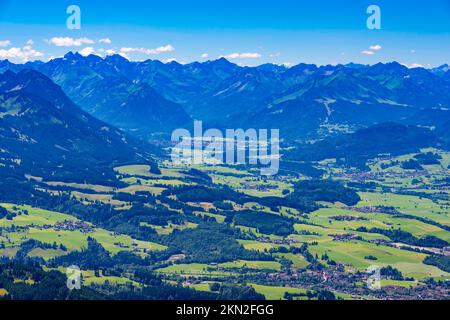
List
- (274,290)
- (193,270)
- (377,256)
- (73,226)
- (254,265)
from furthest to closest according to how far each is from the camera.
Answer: (73,226)
(377,256)
(254,265)
(193,270)
(274,290)

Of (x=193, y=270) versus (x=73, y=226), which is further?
(x=73, y=226)

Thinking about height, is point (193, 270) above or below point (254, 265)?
below

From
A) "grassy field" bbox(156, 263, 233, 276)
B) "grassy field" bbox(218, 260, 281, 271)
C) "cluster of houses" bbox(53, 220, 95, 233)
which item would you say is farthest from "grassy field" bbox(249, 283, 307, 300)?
"cluster of houses" bbox(53, 220, 95, 233)

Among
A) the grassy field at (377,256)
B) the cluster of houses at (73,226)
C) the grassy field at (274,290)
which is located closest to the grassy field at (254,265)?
the grassy field at (377,256)

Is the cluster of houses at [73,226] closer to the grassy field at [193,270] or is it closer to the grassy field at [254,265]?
the grassy field at [193,270]

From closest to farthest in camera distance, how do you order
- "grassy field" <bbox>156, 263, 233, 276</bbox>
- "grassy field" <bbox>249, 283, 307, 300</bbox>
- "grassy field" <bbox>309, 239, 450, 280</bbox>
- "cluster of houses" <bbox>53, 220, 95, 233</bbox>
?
1. "grassy field" <bbox>249, 283, 307, 300</bbox>
2. "grassy field" <bbox>156, 263, 233, 276</bbox>
3. "grassy field" <bbox>309, 239, 450, 280</bbox>
4. "cluster of houses" <bbox>53, 220, 95, 233</bbox>

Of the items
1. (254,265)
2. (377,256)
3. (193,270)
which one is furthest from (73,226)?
(377,256)

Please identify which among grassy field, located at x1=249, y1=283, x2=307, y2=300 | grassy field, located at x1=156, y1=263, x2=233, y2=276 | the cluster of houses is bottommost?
grassy field, located at x1=249, y1=283, x2=307, y2=300

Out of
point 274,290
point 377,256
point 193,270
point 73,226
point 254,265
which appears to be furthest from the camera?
point 73,226

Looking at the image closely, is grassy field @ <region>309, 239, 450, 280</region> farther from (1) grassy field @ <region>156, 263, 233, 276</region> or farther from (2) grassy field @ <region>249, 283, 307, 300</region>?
(1) grassy field @ <region>156, 263, 233, 276</region>

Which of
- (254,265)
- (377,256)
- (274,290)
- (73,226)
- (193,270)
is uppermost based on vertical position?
(73,226)

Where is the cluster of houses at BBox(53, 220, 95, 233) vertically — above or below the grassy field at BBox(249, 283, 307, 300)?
above

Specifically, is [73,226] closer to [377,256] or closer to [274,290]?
[274,290]
